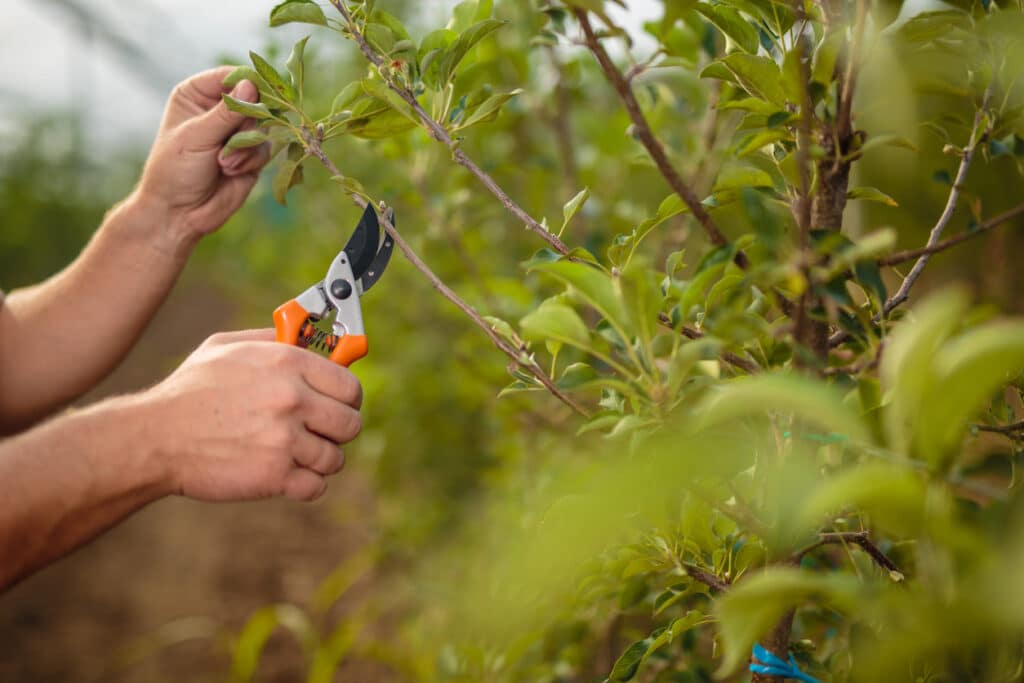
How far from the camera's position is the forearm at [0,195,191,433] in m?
1.42

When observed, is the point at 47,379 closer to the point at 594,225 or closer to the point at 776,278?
the point at 594,225

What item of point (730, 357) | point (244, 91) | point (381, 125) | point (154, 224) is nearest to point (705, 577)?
point (730, 357)

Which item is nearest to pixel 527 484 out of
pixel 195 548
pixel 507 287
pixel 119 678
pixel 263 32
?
pixel 507 287

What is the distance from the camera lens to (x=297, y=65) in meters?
0.90

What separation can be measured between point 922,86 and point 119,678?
3016mm

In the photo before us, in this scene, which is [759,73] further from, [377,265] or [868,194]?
[377,265]

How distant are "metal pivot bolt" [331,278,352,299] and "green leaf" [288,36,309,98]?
265mm

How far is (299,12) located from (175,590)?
3.12m

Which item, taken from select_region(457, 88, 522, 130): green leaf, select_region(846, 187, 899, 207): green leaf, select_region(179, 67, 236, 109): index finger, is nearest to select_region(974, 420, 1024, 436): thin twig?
select_region(846, 187, 899, 207): green leaf

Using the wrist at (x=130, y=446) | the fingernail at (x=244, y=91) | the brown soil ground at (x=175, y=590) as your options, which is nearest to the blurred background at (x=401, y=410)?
the brown soil ground at (x=175, y=590)

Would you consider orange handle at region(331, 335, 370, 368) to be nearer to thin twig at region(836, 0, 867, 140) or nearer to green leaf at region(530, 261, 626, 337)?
green leaf at region(530, 261, 626, 337)

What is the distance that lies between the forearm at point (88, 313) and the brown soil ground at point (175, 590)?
1.39m

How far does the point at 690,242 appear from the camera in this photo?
191 centimetres

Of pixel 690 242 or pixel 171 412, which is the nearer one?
pixel 171 412
